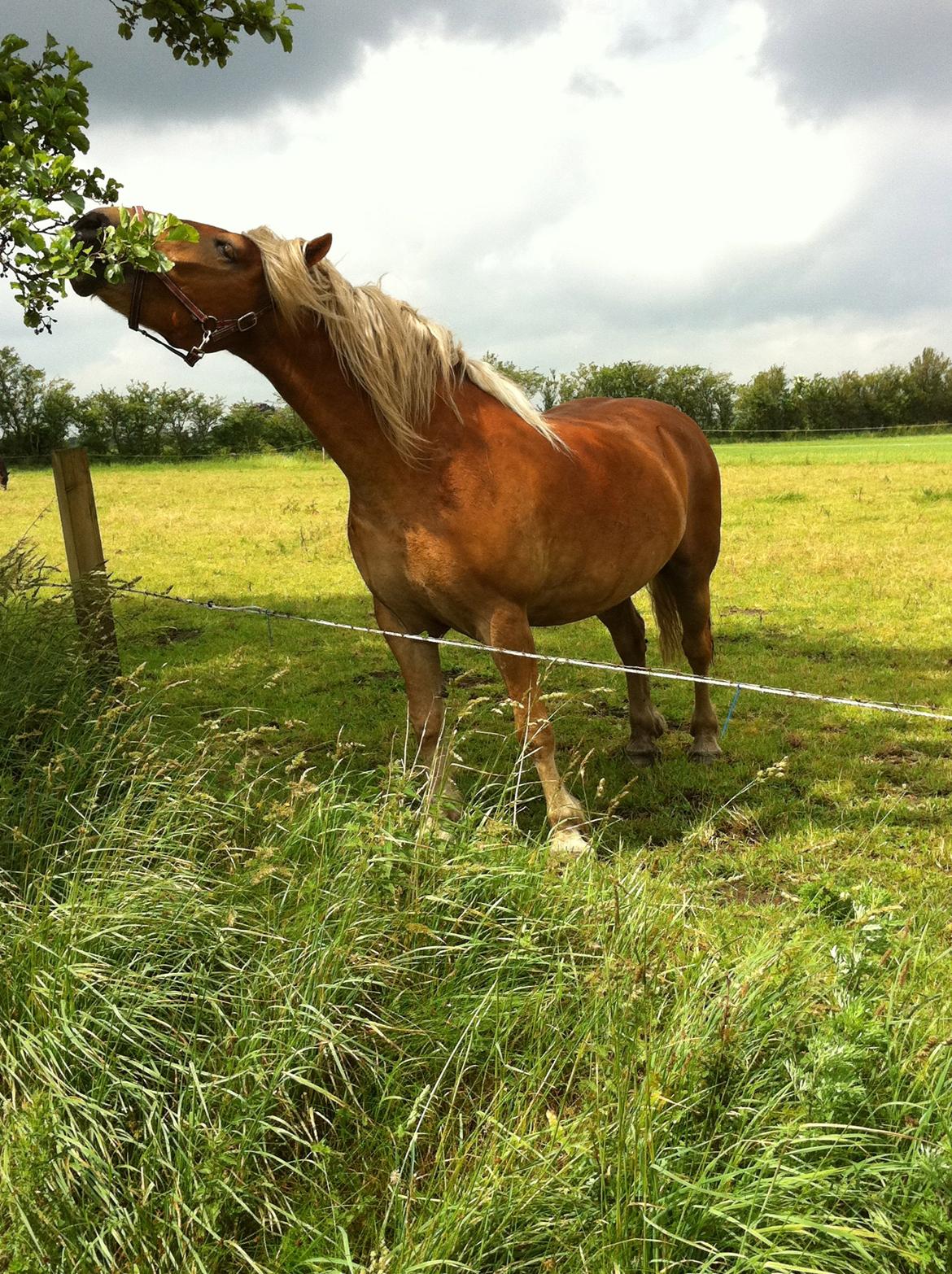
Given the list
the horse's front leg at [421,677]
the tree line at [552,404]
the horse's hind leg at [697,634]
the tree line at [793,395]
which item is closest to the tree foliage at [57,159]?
the horse's front leg at [421,677]

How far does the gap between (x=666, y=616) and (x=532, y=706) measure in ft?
7.25

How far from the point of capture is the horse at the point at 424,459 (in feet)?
11.1

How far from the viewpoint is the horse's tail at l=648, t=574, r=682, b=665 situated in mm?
5707

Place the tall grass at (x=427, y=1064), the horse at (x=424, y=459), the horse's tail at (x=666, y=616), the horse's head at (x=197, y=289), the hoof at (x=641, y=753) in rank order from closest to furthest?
the tall grass at (x=427, y=1064)
the horse's head at (x=197, y=289)
the horse at (x=424, y=459)
the hoof at (x=641, y=753)
the horse's tail at (x=666, y=616)

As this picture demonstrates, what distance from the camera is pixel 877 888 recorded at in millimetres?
3627

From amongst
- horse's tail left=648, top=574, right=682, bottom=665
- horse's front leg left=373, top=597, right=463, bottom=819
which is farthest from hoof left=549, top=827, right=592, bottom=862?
horse's tail left=648, top=574, right=682, bottom=665

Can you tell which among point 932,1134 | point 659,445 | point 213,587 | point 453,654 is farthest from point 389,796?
point 213,587

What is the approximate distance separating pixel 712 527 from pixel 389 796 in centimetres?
349

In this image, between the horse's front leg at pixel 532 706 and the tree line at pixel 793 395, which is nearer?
the horse's front leg at pixel 532 706

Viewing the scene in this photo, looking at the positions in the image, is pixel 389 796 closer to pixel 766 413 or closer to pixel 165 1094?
pixel 165 1094

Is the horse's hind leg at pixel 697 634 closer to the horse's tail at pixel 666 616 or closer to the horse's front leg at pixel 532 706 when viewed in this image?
the horse's tail at pixel 666 616

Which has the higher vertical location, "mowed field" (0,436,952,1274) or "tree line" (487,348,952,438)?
"tree line" (487,348,952,438)

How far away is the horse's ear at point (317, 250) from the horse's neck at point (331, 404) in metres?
0.27

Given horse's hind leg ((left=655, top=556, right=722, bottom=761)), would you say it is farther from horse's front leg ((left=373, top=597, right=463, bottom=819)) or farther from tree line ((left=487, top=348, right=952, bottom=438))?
tree line ((left=487, top=348, right=952, bottom=438))
